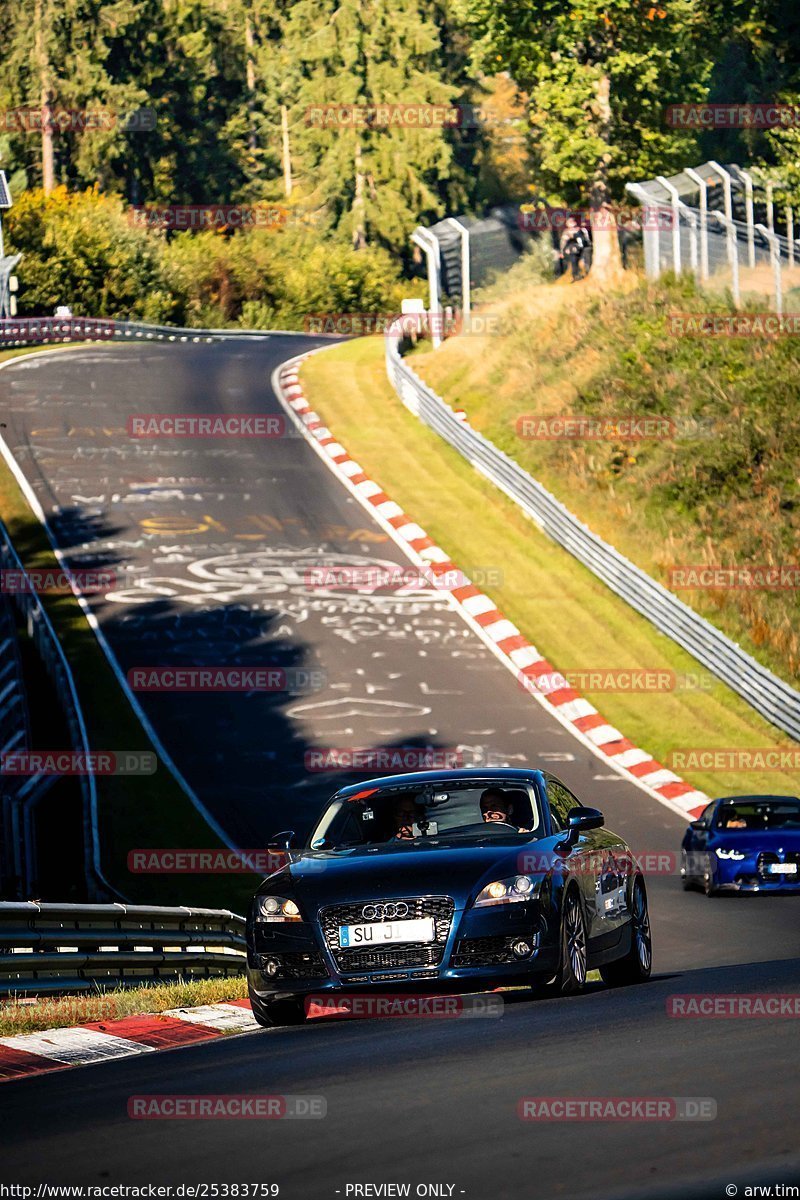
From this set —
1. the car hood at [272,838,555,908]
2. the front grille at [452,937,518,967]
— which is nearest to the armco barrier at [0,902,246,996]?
the car hood at [272,838,555,908]

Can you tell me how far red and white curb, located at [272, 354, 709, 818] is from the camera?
23.6 meters

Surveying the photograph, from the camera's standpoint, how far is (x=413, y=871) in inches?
381

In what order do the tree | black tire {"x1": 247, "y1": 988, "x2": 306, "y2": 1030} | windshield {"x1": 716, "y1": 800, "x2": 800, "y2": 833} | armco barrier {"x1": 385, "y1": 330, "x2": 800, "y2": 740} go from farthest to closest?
the tree < armco barrier {"x1": 385, "y1": 330, "x2": 800, "y2": 740} < windshield {"x1": 716, "y1": 800, "x2": 800, "y2": 833} < black tire {"x1": 247, "y1": 988, "x2": 306, "y2": 1030}

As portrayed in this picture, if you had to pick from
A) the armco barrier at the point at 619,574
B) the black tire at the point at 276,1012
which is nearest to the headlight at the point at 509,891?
the black tire at the point at 276,1012

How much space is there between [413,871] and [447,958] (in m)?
0.50

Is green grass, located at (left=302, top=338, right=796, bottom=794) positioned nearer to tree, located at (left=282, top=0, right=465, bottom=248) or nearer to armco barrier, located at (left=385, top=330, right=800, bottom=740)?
armco barrier, located at (left=385, top=330, right=800, bottom=740)

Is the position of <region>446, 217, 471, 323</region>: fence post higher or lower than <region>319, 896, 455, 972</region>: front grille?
lower

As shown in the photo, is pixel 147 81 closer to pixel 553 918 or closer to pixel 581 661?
pixel 581 661

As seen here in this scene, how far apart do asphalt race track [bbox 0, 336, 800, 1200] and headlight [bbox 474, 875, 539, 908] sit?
58cm

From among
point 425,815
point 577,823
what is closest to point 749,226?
point 425,815

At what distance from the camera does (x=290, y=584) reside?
30391 millimetres

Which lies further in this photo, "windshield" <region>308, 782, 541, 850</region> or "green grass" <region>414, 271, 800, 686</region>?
"green grass" <region>414, 271, 800, 686</region>

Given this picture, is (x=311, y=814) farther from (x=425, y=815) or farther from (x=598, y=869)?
(x=598, y=869)

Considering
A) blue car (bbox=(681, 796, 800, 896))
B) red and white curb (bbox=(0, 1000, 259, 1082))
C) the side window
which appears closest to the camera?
red and white curb (bbox=(0, 1000, 259, 1082))
